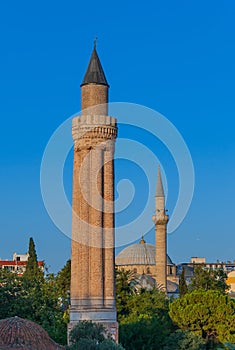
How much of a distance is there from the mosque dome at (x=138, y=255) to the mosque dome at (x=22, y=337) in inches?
2178

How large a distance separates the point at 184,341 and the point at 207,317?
3860 millimetres

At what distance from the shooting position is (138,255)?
7425cm

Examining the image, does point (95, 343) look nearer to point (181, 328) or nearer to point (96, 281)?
point (96, 281)

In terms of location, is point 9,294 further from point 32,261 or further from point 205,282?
point 205,282

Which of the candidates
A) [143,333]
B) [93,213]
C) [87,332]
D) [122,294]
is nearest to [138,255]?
[122,294]

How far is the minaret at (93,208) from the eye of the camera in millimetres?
23484

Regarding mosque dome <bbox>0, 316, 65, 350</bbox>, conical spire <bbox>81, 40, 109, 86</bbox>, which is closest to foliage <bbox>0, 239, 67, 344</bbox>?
mosque dome <bbox>0, 316, 65, 350</bbox>

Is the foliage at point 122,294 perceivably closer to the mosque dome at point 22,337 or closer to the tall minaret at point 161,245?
the tall minaret at point 161,245

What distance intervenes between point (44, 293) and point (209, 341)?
7809mm

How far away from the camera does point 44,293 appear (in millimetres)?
32438

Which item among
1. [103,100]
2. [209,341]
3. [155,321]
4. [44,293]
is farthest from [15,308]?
[103,100]

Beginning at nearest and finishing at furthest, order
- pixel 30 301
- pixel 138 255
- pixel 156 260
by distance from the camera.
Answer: pixel 30 301, pixel 156 260, pixel 138 255

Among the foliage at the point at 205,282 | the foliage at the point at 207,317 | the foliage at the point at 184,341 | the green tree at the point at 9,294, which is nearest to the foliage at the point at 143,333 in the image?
the foliage at the point at 184,341

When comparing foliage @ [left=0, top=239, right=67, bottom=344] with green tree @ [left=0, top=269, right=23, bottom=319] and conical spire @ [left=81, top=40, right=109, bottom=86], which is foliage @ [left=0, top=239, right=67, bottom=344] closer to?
green tree @ [left=0, top=269, right=23, bottom=319]
